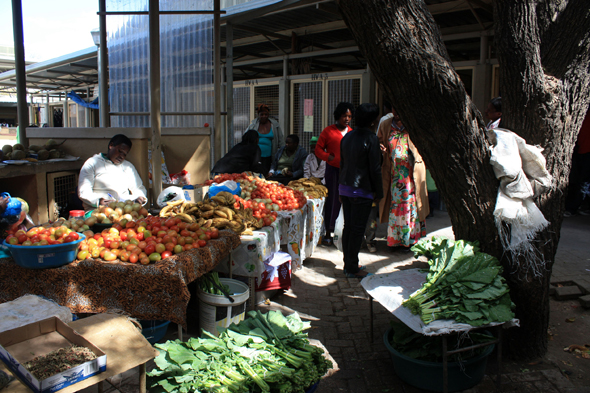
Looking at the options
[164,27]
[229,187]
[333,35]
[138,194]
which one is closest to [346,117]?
[229,187]

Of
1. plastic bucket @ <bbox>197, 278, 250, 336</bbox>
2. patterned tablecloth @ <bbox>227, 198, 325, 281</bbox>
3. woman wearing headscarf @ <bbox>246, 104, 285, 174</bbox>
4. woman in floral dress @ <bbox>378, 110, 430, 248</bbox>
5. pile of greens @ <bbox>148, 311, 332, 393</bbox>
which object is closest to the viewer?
pile of greens @ <bbox>148, 311, 332, 393</bbox>

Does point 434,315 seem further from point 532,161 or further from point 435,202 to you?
point 435,202

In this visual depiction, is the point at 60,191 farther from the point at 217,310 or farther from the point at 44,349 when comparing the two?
the point at 44,349

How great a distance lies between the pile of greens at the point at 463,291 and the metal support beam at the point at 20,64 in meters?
6.32

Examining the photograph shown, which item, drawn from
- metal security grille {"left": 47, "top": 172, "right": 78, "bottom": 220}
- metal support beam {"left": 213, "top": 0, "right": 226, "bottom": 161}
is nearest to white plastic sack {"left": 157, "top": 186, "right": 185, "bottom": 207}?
metal security grille {"left": 47, "top": 172, "right": 78, "bottom": 220}

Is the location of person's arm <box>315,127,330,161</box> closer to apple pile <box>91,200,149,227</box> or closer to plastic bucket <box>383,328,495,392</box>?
apple pile <box>91,200,149,227</box>

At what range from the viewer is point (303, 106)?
9984 millimetres

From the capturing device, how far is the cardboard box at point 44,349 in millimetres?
1912

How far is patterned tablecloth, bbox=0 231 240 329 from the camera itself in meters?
3.11

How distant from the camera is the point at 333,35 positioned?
9789 millimetres

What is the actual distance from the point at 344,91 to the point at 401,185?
158 inches

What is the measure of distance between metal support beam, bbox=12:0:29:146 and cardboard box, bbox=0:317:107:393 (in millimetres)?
5231

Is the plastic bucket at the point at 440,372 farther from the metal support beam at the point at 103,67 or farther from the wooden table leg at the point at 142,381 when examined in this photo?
the metal support beam at the point at 103,67

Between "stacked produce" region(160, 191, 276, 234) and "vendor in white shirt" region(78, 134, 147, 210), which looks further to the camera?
"vendor in white shirt" region(78, 134, 147, 210)
